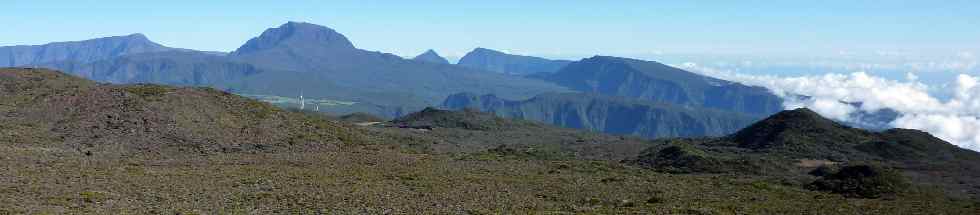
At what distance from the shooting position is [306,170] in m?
43.4

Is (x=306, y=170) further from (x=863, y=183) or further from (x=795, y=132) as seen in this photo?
(x=795, y=132)

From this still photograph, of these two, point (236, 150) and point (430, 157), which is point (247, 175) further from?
point (430, 157)

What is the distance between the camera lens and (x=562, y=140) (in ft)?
289

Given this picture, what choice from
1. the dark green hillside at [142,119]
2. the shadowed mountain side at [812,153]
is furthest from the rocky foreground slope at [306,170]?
the shadowed mountain side at [812,153]

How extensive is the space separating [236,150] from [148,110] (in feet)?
29.2

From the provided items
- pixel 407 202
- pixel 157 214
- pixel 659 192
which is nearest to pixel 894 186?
pixel 659 192

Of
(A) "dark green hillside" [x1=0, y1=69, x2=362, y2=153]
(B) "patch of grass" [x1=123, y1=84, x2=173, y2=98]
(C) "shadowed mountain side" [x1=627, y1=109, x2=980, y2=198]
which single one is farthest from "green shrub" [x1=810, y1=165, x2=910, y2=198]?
(B) "patch of grass" [x1=123, y1=84, x2=173, y2=98]

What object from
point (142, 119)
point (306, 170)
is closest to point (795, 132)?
point (306, 170)

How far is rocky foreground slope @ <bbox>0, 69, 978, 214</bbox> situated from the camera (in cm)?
3309

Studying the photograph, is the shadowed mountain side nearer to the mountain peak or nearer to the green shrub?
the mountain peak

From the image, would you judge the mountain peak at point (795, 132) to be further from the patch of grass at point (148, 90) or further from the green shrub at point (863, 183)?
the patch of grass at point (148, 90)

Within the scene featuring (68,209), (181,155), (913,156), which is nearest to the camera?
(68,209)

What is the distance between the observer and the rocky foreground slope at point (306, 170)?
1303 inches

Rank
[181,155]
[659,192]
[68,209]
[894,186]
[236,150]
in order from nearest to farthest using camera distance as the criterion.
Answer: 1. [68,209]
2. [659,192]
3. [894,186]
4. [181,155]
5. [236,150]
